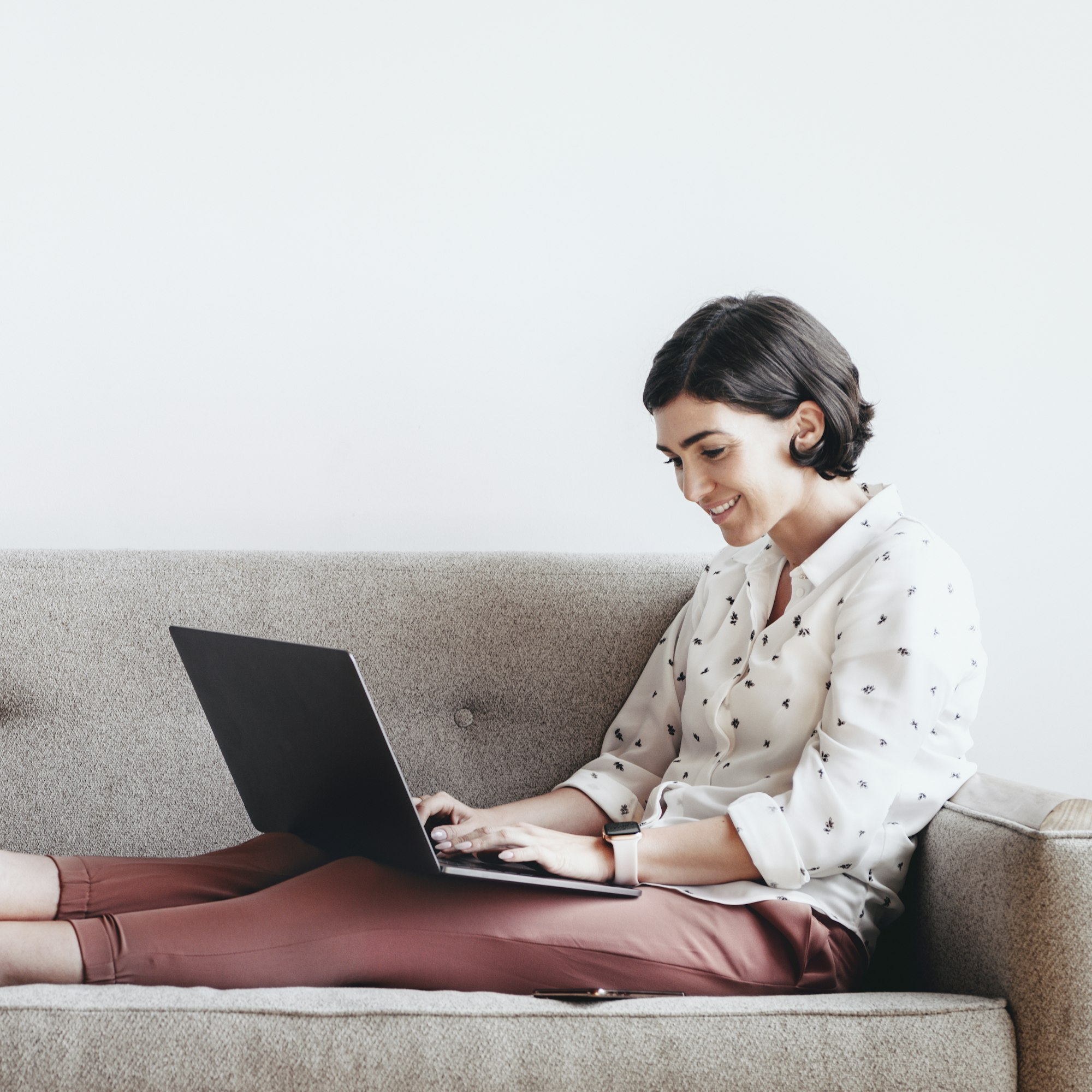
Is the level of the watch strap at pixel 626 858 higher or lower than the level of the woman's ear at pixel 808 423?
lower

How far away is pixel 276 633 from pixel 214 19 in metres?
0.94

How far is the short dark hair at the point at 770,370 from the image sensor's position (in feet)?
3.56

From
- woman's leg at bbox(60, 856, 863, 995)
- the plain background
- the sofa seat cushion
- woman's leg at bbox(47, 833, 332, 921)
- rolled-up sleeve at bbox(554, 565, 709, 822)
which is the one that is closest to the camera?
the sofa seat cushion

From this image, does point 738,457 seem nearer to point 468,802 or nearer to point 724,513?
point 724,513

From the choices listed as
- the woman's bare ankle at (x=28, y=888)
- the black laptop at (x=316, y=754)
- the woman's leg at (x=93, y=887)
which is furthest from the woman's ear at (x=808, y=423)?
the woman's bare ankle at (x=28, y=888)

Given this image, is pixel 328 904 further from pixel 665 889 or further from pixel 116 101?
pixel 116 101

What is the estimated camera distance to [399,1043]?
79cm

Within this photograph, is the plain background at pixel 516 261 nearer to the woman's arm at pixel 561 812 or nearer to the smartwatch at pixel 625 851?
the woman's arm at pixel 561 812

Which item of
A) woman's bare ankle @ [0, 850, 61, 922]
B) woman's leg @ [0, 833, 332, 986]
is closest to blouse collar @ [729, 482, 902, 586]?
woman's leg @ [0, 833, 332, 986]

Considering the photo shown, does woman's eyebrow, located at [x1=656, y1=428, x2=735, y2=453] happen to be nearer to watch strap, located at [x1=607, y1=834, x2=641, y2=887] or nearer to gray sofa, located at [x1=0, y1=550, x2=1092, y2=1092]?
gray sofa, located at [x1=0, y1=550, x2=1092, y2=1092]

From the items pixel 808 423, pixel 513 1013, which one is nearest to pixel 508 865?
pixel 513 1013

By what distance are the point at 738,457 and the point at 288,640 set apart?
0.64 metres

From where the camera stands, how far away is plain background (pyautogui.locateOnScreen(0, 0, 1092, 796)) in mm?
1451

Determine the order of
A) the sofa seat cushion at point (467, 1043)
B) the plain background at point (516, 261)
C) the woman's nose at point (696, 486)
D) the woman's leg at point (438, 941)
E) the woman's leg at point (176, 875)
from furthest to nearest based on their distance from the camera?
the plain background at point (516, 261) < the woman's nose at point (696, 486) < the woman's leg at point (176, 875) < the woman's leg at point (438, 941) < the sofa seat cushion at point (467, 1043)
